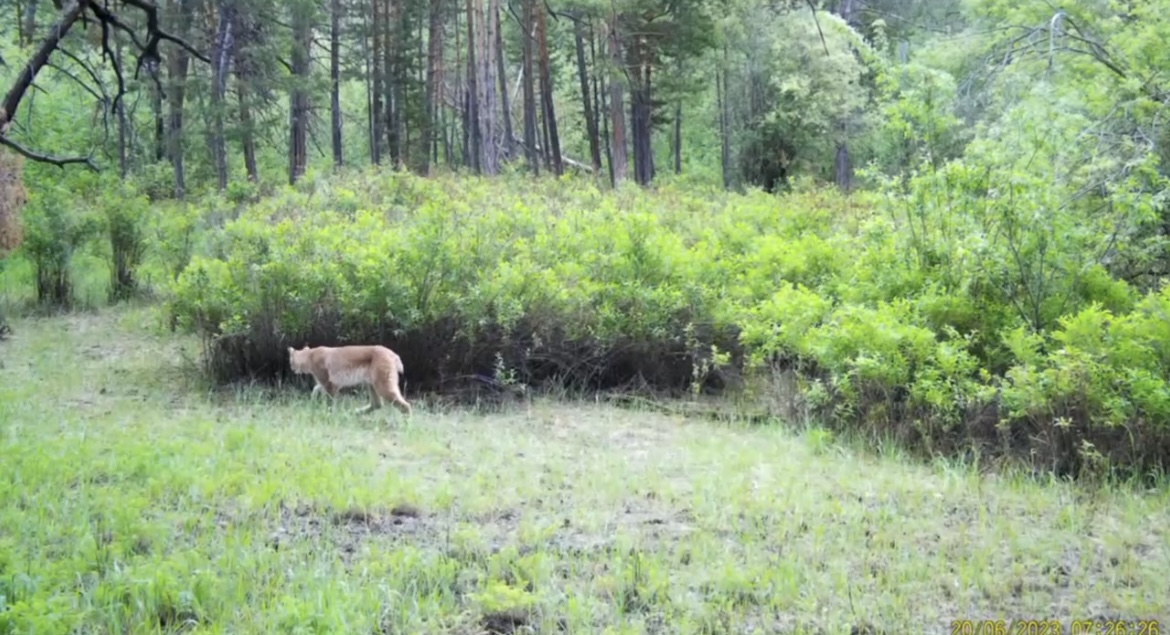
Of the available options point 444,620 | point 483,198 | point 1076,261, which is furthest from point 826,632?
point 483,198

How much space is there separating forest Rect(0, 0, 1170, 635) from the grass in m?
0.02

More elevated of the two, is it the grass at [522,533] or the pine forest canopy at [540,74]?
the pine forest canopy at [540,74]

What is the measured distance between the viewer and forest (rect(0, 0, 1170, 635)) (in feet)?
→ 15.0

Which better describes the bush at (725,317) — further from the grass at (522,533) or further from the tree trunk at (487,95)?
the tree trunk at (487,95)

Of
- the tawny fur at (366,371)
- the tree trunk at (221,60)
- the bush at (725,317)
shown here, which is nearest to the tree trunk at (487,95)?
the tree trunk at (221,60)

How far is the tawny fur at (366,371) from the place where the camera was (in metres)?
8.41

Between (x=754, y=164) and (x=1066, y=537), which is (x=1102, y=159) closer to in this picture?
(x=1066, y=537)

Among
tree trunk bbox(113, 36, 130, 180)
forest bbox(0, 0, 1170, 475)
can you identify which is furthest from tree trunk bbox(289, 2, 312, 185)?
forest bbox(0, 0, 1170, 475)

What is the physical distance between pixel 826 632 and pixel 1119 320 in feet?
13.5

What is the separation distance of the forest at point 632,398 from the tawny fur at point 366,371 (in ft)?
0.60

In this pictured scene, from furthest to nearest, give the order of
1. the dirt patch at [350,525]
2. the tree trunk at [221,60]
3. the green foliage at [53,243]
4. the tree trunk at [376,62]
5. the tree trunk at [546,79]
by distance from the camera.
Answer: the tree trunk at [376,62], the tree trunk at [546,79], the tree trunk at [221,60], the green foliage at [53,243], the dirt patch at [350,525]

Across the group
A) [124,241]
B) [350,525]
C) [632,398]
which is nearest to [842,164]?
[124,241]

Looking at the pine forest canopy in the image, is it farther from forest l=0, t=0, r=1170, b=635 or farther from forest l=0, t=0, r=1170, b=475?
forest l=0, t=0, r=1170, b=635

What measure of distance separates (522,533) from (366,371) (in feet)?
11.7
